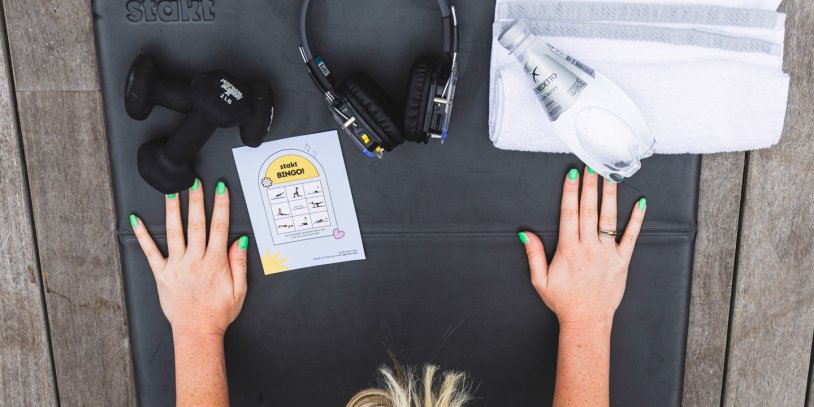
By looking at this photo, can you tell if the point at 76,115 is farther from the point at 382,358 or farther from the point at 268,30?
the point at 382,358

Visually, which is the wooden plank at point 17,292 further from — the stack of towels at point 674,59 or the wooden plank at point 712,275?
the wooden plank at point 712,275

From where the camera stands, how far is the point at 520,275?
76 cm

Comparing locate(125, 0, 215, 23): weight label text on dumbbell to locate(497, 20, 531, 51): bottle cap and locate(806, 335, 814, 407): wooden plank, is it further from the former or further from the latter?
locate(806, 335, 814, 407): wooden plank

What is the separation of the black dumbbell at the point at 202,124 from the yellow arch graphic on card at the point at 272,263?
0.48 ft

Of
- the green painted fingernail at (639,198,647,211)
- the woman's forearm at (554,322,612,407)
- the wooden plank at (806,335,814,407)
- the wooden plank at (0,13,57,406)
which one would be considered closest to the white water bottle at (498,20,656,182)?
the green painted fingernail at (639,198,647,211)

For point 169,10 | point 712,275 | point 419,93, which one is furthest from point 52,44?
point 712,275

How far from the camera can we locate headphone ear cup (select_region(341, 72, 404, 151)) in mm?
642

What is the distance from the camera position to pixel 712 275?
0.82 m

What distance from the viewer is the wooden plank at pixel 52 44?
759mm

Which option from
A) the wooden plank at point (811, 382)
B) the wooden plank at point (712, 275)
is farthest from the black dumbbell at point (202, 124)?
the wooden plank at point (811, 382)

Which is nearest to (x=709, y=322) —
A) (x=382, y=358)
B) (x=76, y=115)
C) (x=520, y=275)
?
(x=520, y=275)

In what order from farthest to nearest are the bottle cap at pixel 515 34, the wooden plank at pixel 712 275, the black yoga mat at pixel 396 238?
the wooden plank at pixel 712 275 < the black yoga mat at pixel 396 238 < the bottle cap at pixel 515 34

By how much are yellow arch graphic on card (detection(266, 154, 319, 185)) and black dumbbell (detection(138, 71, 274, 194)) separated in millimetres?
49

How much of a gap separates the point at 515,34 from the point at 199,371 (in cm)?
62
